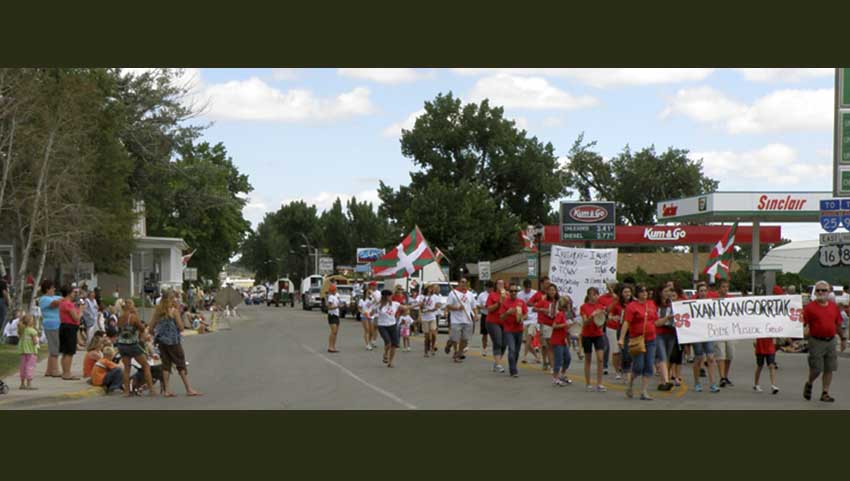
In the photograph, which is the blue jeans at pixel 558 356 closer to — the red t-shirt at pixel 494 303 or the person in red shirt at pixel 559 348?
the person in red shirt at pixel 559 348

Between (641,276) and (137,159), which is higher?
(137,159)

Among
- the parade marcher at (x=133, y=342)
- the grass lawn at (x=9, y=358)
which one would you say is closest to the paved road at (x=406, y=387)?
the parade marcher at (x=133, y=342)

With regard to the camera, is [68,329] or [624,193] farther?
[624,193]

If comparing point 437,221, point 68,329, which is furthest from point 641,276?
point 68,329

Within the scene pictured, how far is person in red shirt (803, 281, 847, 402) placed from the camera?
15.0m

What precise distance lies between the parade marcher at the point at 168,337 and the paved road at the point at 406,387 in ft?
1.91

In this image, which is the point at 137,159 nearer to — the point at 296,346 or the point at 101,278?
the point at 101,278

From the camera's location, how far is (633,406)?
14625 mm

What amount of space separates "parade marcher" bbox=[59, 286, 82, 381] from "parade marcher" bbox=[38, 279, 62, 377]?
0.37m

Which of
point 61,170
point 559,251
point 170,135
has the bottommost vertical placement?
point 559,251

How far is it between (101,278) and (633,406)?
52747mm

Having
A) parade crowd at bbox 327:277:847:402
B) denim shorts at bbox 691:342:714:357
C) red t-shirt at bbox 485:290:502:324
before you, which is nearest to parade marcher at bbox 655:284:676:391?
parade crowd at bbox 327:277:847:402

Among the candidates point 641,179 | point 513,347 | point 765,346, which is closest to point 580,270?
point 513,347

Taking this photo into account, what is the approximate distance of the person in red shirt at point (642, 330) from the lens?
15578 millimetres
